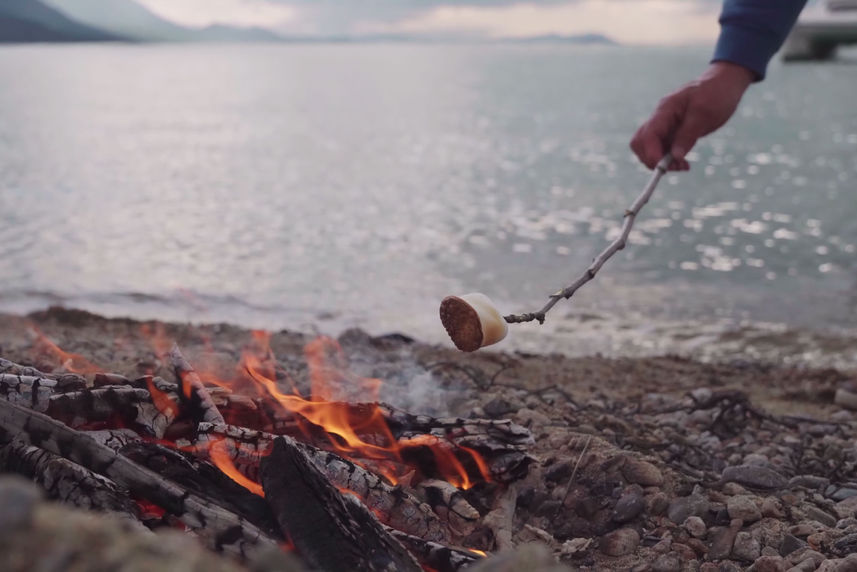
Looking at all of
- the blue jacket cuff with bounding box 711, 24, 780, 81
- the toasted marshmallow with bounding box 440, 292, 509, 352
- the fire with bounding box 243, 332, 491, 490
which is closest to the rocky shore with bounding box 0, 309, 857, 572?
the fire with bounding box 243, 332, 491, 490

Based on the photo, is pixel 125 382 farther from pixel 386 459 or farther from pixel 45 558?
pixel 45 558

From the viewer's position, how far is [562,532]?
10.3 ft

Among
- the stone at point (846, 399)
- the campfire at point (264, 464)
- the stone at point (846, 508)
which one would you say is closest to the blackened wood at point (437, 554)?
the campfire at point (264, 464)

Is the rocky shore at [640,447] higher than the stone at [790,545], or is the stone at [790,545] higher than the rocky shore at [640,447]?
the stone at [790,545]

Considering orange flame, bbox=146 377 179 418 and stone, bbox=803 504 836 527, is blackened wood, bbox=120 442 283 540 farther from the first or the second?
stone, bbox=803 504 836 527

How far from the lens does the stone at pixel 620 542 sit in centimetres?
302

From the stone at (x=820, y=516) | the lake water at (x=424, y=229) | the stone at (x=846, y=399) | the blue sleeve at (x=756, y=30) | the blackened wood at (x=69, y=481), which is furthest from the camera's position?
the lake water at (x=424, y=229)

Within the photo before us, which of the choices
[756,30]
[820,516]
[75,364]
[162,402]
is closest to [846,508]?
[820,516]

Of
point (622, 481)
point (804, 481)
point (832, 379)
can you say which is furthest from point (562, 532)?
point (832, 379)

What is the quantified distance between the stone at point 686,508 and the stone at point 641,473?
0.42 ft

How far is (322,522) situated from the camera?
231 centimetres

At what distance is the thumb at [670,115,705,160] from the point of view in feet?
11.2

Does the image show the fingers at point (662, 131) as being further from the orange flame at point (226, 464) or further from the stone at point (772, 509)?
the orange flame at point (226, 464)

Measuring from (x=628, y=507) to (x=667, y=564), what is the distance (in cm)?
35
